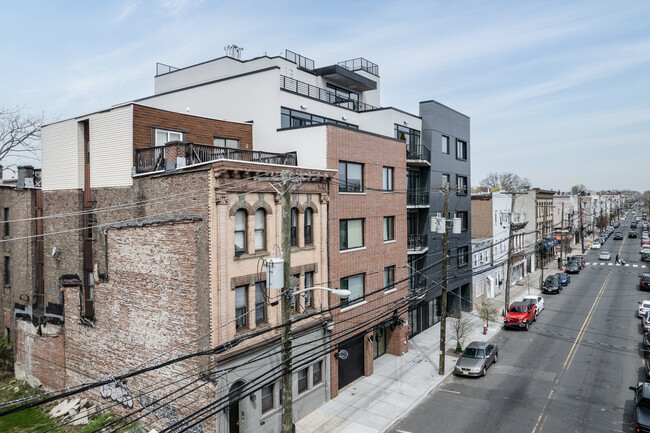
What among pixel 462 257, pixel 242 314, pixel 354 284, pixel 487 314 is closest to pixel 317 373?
pixel 354 284

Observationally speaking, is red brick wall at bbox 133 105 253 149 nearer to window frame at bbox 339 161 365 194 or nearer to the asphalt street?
window frame at bbox 339 161 365 194

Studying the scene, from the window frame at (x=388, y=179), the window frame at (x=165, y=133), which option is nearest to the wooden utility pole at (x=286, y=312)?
the window frame at (x=165, y=133)

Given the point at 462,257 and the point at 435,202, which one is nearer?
the point at 435,202

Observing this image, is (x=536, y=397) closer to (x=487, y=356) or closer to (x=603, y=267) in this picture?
(x=487, y=356)

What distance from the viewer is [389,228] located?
2842 cm

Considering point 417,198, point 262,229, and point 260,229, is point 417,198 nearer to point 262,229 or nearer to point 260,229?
point 262,229

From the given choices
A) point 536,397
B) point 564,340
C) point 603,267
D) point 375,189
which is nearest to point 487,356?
point 536,397

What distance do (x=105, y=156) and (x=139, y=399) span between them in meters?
11.3

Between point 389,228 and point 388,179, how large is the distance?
10.2 feet

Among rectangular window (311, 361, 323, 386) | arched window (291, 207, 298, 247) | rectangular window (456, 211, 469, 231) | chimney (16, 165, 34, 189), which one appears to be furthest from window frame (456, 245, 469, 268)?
chimney (16, 165, 34, 189)

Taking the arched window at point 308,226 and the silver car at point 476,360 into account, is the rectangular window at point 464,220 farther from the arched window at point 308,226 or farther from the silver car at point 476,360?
the arched window at point 308,226

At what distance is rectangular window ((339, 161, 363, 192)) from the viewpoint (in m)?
24.0

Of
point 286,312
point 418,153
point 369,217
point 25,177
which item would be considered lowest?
point 286,312

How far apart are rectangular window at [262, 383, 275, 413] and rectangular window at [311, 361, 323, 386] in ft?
9.94
